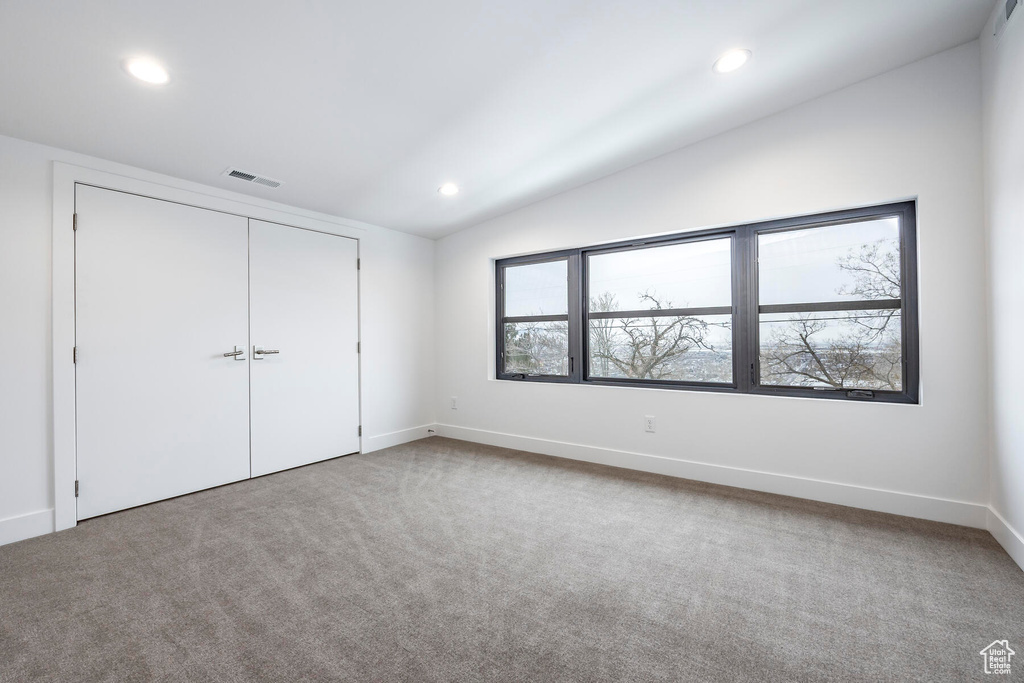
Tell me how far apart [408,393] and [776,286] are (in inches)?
145

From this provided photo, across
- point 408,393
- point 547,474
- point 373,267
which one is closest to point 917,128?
point 547,474

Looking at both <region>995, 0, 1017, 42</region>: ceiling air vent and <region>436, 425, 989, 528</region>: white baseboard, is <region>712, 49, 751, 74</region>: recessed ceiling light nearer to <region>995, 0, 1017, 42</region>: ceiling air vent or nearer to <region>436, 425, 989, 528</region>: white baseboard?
<region>995, 0, 1017, 42</region>: ceiling air vent

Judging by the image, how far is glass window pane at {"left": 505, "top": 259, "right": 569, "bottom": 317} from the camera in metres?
4.34

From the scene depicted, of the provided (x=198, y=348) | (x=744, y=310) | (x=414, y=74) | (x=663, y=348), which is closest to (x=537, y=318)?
(x=663, y=348)

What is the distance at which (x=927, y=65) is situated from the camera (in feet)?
8.50

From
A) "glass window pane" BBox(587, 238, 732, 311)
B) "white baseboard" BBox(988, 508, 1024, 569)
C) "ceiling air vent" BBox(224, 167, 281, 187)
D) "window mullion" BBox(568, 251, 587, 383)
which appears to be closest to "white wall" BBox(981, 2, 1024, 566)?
"white baseboard" BBox(988, 508, 1024, 569)

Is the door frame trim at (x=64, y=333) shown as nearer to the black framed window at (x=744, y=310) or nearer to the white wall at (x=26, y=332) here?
the white wall at (x=26, y=332)

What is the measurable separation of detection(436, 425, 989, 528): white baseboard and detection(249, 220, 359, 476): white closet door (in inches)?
70.8

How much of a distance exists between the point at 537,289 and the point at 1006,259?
3.26 m

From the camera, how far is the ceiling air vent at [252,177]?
307 centimetres

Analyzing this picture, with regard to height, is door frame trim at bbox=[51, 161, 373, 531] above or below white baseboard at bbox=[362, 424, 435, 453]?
above

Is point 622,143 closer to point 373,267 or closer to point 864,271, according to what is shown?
point 864,271
